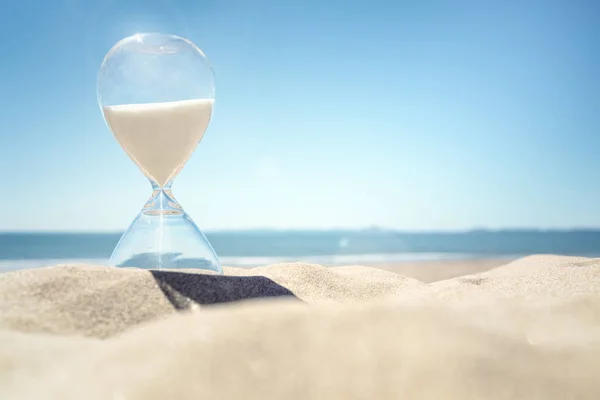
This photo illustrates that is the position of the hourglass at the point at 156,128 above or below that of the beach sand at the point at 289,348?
above

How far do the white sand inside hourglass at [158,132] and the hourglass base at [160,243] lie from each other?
0.54ft

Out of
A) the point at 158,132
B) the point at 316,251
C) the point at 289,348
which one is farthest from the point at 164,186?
the point at 316,251

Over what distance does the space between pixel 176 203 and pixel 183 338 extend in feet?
3.97

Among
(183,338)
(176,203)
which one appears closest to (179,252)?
(176,203)

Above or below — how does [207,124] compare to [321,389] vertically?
above

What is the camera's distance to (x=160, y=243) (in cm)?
236

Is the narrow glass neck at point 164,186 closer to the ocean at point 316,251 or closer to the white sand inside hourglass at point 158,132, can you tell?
the white sand inside hourglass at point 158,132

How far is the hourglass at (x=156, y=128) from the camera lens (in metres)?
2.33

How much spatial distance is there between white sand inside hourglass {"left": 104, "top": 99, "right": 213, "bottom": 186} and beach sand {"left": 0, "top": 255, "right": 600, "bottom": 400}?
0.61 metres

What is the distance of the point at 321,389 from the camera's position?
1099mm

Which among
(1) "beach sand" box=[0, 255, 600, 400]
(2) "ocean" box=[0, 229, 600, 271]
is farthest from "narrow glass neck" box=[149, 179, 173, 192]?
(2) "ocean" box=[0, 229, 600, 271]

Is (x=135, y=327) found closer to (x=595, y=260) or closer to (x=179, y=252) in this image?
(x=179, y=252)

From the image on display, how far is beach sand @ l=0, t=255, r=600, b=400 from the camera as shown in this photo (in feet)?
3.64

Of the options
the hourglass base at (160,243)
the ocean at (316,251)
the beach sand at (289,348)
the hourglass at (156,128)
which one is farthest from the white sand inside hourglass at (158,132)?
the ocean at (316,251)
